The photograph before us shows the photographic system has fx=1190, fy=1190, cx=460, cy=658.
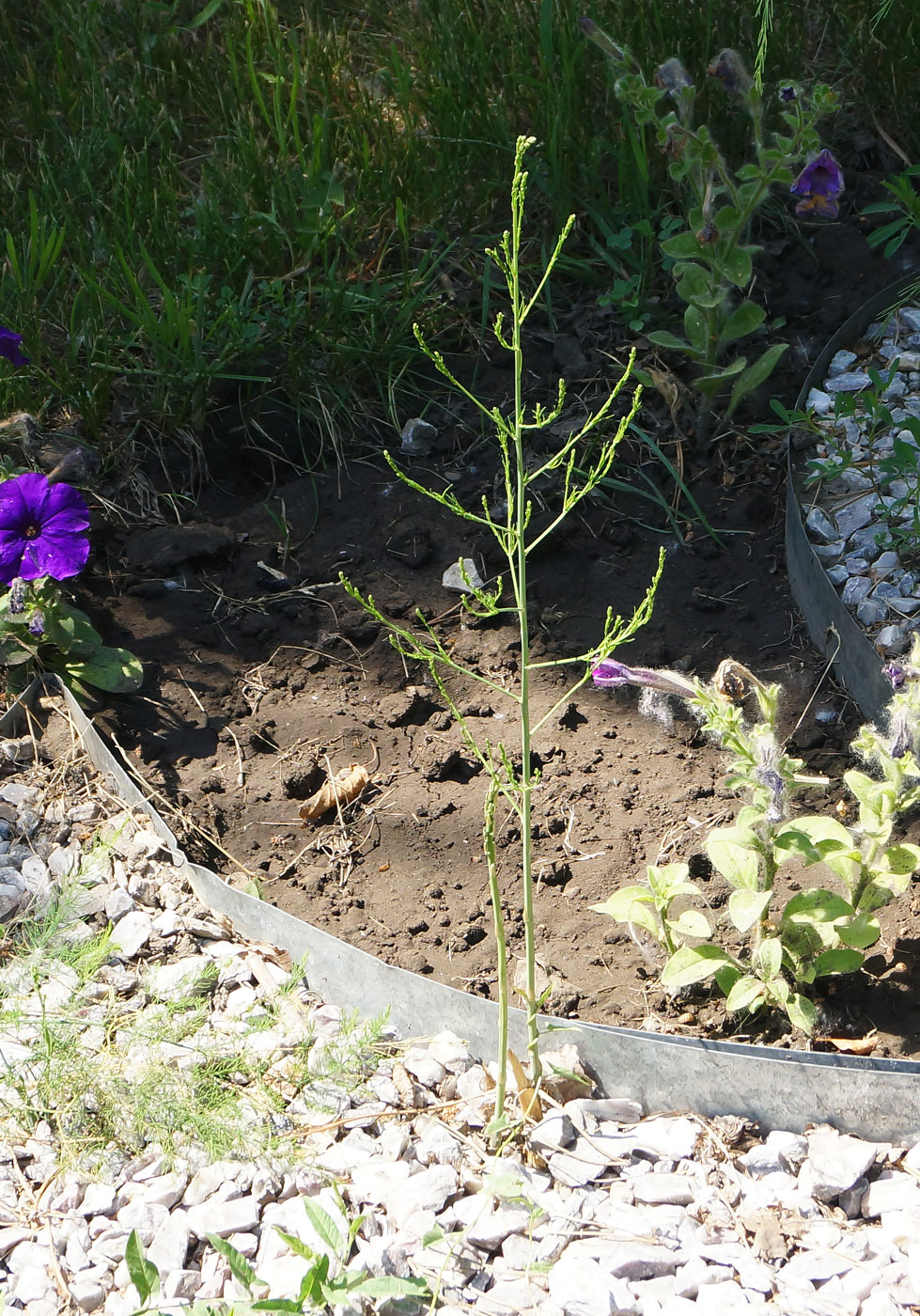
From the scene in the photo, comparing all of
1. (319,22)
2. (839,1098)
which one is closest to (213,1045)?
(839,1098)

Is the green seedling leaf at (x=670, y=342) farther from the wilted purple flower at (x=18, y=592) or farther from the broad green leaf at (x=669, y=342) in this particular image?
the wilted purple flower at (x=18, y=592)

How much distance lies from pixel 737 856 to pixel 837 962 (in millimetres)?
201

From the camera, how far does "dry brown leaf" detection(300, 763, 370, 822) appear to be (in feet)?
7.39

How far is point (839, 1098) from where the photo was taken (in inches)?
62.3

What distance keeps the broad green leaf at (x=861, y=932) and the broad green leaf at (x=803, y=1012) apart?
106 mm

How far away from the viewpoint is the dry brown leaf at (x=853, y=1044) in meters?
1.73

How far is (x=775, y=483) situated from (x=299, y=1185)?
1890 mm

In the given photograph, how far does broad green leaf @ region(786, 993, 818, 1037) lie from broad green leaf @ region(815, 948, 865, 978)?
57 mm

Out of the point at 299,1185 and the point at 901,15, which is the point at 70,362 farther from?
the point at 901,15

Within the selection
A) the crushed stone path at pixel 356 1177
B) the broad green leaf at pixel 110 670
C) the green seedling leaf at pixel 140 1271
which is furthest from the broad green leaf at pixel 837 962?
the broad green leaf at pixel 110 670

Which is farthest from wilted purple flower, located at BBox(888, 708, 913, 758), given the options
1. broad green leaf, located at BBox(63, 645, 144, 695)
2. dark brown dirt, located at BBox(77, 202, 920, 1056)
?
broad green leaf, located at BBox(63, 645, 144, 695)

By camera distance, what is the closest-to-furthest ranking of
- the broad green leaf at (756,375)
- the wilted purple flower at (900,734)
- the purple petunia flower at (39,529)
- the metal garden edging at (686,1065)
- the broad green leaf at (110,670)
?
the metal garden edging at (686,1065)
the wilted purple flower at (900,734)
the purple petunia flower at (39,529)
the broad green leaf at (110,670)
the broad green leaf at (756,375)

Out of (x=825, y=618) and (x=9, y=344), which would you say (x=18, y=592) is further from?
(x=825, y=618)

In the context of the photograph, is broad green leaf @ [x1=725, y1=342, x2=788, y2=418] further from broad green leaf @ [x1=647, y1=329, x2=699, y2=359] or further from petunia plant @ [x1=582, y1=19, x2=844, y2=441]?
broad green leaf @ [x1=647, y1=329, x2=699, y2=359]
